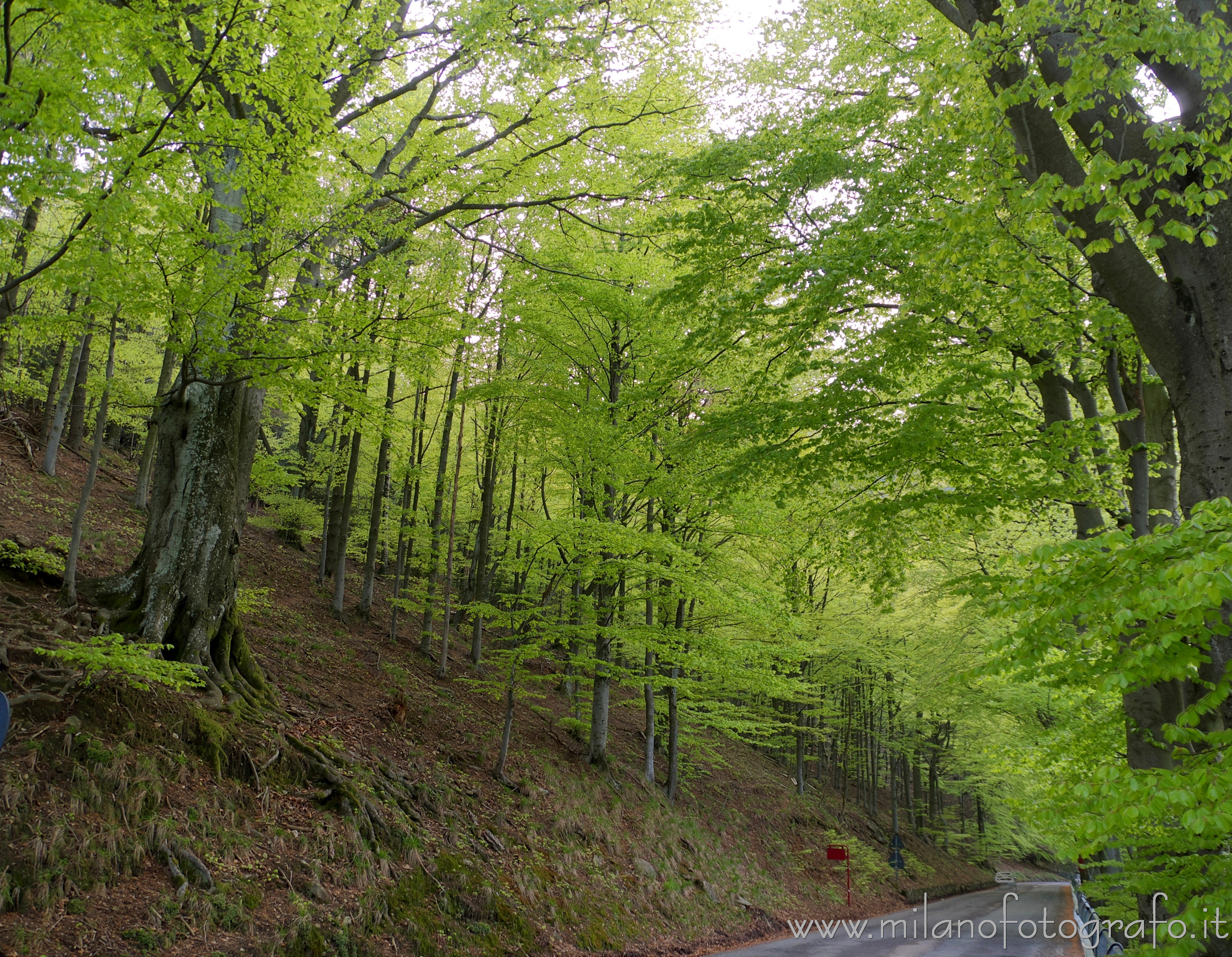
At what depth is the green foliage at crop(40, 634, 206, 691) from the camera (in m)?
4.45

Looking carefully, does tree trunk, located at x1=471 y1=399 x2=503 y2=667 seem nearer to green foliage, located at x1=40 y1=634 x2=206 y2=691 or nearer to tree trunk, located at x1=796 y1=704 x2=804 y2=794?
green foliage, located at x1=40 y1=634 x2=206 y2=691

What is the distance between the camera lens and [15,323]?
5508mm

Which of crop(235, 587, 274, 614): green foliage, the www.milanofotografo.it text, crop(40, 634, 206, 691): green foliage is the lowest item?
the www.milanofotografo.it text

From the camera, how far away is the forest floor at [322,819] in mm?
4445

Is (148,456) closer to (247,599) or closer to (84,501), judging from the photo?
(247,599)

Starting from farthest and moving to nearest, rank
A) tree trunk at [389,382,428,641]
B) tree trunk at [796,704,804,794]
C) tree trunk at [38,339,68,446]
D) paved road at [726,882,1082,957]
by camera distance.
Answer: tree trunk at [796,704,804,794] → tree trunk at [389,382,428,641] → tree trunk at [38,339,68,446] → paved road at [726,882,1082,957]

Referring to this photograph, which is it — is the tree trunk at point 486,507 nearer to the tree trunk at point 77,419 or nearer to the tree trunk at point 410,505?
the tree trunk at point 410,505

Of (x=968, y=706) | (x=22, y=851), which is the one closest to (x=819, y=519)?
(x=22, y=851)

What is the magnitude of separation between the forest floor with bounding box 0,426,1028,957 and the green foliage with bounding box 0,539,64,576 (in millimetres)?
226

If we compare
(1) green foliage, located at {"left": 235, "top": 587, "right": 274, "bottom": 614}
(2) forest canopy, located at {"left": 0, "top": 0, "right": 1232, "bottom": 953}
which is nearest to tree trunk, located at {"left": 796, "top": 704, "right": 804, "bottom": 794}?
(2) forest canopy, located at {"left": 0, "top": 0, "right": 1232, "bottom": 953}

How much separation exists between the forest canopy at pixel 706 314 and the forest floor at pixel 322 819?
84 cm

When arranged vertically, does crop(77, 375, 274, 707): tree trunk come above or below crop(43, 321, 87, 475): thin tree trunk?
below

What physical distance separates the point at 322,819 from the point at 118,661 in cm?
261

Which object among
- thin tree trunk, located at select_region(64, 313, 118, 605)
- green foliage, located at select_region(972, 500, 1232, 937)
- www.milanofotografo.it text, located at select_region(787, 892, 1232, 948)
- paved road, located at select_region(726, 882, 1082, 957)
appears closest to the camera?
green foliage, located at select_region(972, 500, 1232, 937)
